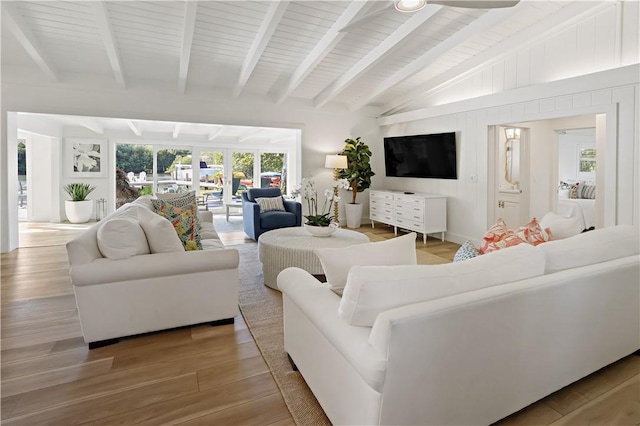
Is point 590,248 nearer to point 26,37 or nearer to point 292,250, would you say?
point 292,250

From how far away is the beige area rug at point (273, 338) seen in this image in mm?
1781

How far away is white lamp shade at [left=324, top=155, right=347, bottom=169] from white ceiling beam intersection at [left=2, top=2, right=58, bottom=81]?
455cm

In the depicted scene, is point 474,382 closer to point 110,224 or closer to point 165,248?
point 165,248

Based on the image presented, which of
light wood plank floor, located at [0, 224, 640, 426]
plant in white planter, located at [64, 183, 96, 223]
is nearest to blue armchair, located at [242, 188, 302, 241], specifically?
light wood plank floor, located at [0, 224, 640, 426]

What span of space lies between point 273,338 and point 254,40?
379 cm

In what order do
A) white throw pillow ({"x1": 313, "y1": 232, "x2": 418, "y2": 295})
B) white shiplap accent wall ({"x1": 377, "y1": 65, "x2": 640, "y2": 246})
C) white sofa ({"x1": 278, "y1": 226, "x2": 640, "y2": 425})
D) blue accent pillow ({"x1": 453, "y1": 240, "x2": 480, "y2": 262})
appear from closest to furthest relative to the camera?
white sofa ({"x1": 278, "y1": 226, "x2": 640, "y2": 425})
white throw pillow ({"x1": 313, "y1": 232, "x2": 418, "y2": 295})
blue accent pillow ({"x1": 453, "y1": 240, "x2": 480, "y2": 262})
white shiplap accent wall ({"x1": 377, "y1": 65, "x2": 640, "y2": 246})

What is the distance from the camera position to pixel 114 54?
4.52 meters

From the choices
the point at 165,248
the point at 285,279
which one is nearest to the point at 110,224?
the point at 165,248

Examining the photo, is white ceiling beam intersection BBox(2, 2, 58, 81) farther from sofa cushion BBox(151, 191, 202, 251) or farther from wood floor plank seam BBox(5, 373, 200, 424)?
wood floor plank seam BBox(5, 373, 200, 424)

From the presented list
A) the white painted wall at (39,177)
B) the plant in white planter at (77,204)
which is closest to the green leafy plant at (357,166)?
the plant in white planter at (77,204)

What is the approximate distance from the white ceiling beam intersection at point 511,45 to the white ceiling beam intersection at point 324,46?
2315 mm

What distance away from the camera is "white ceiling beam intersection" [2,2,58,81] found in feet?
12.0

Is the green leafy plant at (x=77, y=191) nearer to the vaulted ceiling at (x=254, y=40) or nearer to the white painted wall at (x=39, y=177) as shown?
the white painted wall at (x=39, y=177)

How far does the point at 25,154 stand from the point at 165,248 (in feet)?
28.3
